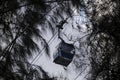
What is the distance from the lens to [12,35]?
4.31 m

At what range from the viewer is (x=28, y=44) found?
14.0 ft

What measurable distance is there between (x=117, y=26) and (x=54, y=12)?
2.47 feet

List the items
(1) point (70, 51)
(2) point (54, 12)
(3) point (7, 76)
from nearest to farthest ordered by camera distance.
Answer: (3) point (7, 76) < (2) point (54, 12) < (1) point (70, 51)

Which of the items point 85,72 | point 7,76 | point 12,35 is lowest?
point 85,72

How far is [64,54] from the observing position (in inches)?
206

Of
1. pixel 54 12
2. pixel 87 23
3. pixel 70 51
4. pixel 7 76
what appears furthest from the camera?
pixel 70 51

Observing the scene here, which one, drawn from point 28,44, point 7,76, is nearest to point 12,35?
point 28,44

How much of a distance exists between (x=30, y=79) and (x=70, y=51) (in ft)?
3.13

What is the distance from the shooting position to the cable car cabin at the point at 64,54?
5.00 metres

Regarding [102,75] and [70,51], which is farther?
[70,51]

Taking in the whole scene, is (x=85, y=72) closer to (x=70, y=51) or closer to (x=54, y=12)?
(x=70, y=51)

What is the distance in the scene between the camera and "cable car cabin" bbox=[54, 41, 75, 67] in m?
5.00

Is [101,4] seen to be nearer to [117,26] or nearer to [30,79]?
[117,26]

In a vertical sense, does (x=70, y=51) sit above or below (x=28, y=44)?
below
